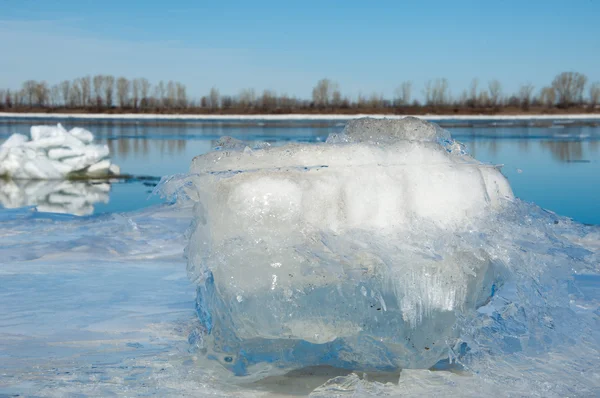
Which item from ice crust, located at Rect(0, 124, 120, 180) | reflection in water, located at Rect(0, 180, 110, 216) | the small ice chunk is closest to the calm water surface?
reflection in water, located at Rect(0, 180, 110, 216)

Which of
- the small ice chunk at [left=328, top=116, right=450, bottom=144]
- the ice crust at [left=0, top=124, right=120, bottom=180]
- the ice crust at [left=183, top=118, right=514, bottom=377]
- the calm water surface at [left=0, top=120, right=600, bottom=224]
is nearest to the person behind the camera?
the ice crust at [left=183, top=118, right=514, bottom=377]

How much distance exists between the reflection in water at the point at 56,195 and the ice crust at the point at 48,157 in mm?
217

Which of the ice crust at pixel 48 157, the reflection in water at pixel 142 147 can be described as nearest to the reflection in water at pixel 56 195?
the ice crust at pixel 48 157

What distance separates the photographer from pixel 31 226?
6.12 m

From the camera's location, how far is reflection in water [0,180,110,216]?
817cm

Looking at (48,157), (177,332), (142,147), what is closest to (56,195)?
(48,157)

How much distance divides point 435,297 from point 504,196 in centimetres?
61

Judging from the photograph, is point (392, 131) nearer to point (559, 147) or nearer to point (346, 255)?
point (346, 255)

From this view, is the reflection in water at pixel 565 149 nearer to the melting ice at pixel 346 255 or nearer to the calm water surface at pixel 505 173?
the calm water surface at pixel 505 173

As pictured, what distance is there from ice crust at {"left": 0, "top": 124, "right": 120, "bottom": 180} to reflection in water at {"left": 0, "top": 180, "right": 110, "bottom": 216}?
0.71 feet

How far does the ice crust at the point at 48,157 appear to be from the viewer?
10.8 m

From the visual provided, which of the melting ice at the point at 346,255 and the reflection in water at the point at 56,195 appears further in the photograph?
the reflection in water at the point at 56,195

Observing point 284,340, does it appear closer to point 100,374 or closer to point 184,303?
point 100,374

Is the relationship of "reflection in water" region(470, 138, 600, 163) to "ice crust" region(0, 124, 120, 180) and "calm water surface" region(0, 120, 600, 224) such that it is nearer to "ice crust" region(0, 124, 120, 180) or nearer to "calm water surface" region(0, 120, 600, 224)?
"calm water surface" region(0, 120, 600, 224)
